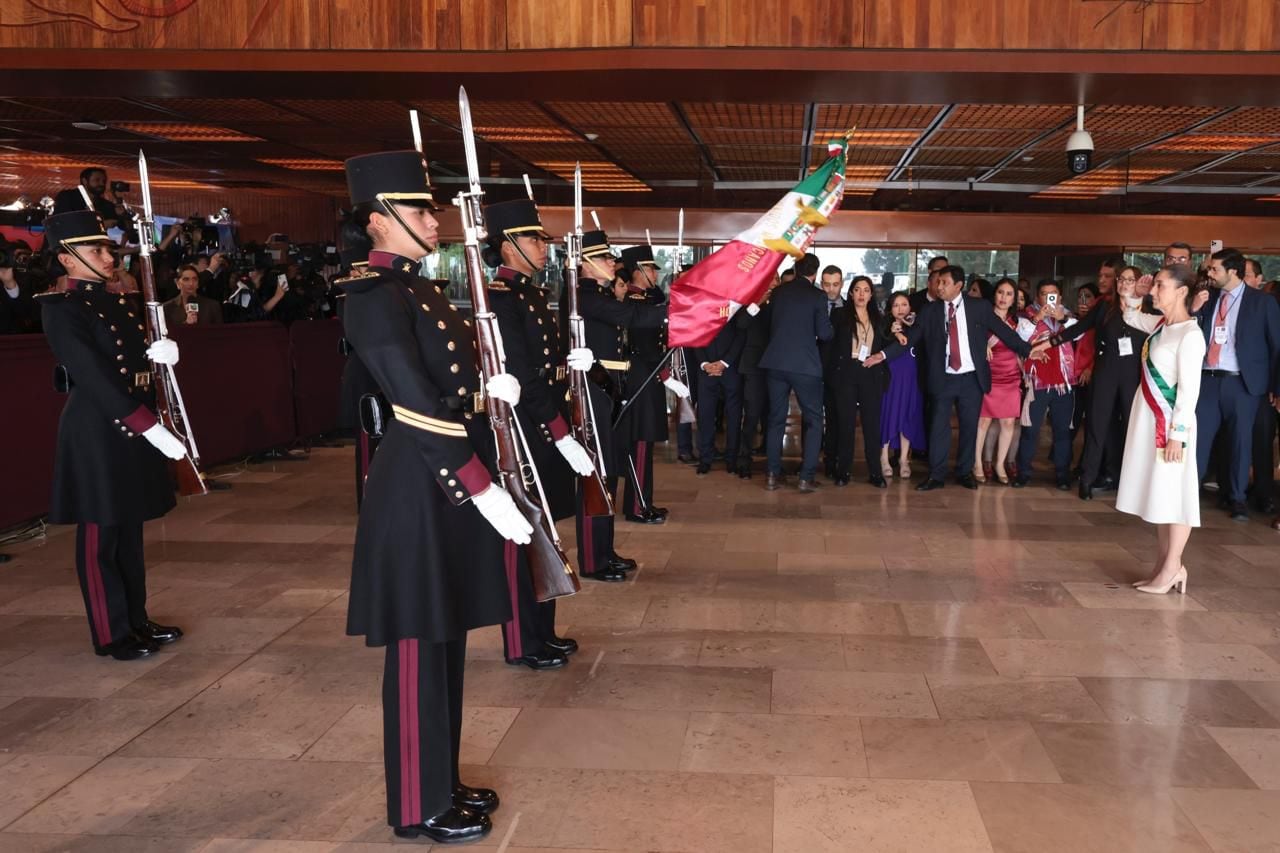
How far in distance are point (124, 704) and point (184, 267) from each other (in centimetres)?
543

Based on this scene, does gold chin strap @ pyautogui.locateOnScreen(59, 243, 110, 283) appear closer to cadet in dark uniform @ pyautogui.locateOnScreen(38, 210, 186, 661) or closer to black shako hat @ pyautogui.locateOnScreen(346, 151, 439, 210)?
cadet in dark uniform @ pyautogui.locateOnScreen(38, 210, 186, 661)

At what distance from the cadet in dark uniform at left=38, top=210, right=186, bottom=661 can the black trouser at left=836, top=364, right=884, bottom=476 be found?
5.10 meters

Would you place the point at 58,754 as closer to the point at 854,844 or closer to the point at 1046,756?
the point at 854,844

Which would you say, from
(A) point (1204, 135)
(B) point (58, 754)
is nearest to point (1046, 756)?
(B) point (58, 754)

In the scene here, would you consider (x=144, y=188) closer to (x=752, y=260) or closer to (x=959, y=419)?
(x=752, y=260)

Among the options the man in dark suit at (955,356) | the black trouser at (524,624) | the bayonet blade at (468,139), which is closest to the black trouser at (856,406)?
the man in dark suit at (955,356)

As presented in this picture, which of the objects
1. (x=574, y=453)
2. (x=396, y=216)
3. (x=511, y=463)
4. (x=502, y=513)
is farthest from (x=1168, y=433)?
(x=396, y=216)

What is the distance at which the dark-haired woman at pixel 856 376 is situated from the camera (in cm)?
813

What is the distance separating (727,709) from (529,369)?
56.6 inches

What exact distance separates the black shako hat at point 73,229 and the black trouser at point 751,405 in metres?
5.15

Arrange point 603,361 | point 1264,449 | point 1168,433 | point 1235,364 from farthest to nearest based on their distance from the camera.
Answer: point 1264,449
point 1235,364
point 603,361
point 1168,433

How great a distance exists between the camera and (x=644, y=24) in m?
6.45

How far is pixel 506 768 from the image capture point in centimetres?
335

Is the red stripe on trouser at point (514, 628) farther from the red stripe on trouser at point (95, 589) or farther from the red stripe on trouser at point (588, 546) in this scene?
the red stripe on trouser at point (95, 589)
